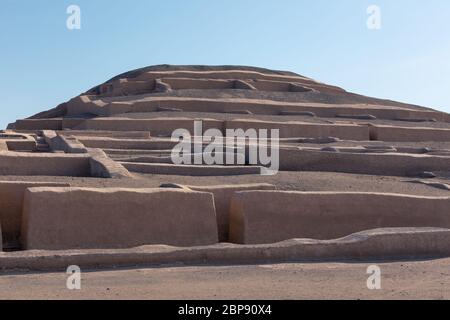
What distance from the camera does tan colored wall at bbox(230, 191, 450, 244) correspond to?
8.67 metres

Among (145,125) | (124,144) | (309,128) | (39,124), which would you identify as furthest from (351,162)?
(39,124)

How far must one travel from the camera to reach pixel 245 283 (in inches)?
224

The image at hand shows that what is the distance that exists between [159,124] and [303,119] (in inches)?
223

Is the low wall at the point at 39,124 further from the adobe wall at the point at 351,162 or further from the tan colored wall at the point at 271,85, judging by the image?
the adobe wall at the point at 351,162

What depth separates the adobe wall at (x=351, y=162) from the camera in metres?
14.7

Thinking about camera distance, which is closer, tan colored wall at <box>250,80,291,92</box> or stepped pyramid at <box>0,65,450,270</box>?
stepped pyramid at <box>0,65,450,270</box>

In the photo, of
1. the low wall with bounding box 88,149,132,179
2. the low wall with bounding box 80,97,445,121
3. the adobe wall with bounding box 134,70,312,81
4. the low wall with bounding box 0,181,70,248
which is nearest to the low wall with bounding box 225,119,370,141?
the low wall with bounding box 80,97,445,121

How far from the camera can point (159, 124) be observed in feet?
67.1

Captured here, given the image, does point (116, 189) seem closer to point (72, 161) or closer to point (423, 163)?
point (72, 161)

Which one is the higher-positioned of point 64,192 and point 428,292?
point 64,192

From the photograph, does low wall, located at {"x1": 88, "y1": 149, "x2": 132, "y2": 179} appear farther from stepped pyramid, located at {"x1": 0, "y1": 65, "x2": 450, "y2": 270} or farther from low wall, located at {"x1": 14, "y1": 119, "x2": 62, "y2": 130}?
low wall, located at {"x1": 14, "y1": 119, "x2": 62, "y2": 130}

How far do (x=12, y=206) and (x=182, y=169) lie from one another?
390cm

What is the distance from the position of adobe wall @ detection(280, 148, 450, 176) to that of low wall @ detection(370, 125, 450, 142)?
7.32m
